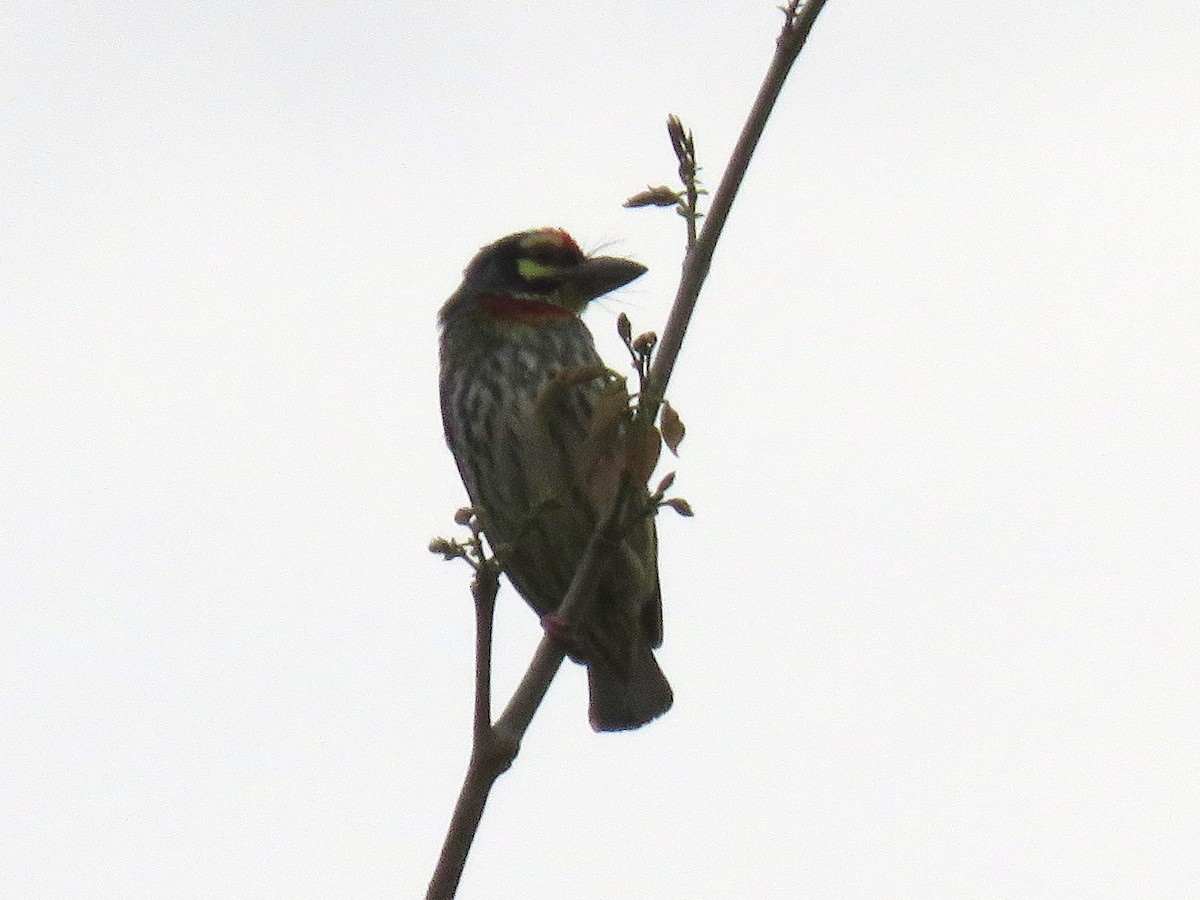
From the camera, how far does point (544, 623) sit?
3686 mm

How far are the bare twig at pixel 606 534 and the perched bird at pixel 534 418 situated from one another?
154 centimetres

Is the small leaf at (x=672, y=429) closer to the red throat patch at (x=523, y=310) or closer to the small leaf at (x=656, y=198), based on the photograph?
the small leaf at (x=656, y=198)

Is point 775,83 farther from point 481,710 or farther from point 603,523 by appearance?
point 481,710

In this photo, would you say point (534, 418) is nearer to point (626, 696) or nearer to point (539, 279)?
point (539, 279)

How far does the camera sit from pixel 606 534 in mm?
3826

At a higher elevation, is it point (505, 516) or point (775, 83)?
point (505, 516)

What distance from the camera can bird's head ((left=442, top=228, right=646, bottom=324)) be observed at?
608 cm

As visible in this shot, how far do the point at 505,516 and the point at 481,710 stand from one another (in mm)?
2765

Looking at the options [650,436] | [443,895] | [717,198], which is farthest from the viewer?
[717,198]

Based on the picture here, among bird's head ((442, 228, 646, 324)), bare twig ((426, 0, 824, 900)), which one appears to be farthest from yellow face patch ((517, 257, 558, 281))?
bare twig ((426, 0, 824, 900))

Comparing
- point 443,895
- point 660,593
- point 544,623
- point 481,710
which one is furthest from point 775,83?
point 660,593

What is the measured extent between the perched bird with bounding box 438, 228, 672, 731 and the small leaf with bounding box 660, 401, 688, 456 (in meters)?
1.81

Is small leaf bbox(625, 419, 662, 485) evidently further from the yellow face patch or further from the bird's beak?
the yellow face patch

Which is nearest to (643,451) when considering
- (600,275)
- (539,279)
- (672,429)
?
(672,429)
